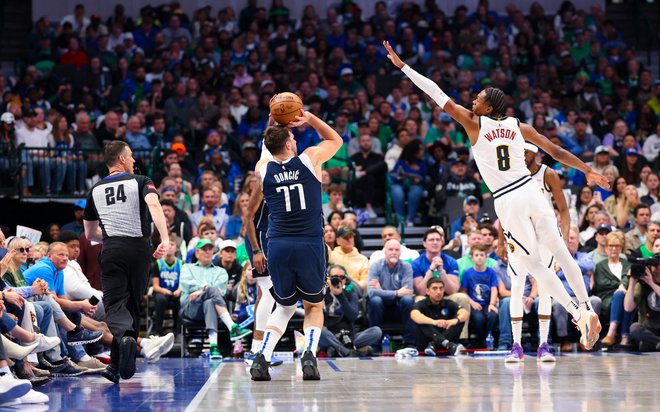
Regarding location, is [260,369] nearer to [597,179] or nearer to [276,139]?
[276,139]

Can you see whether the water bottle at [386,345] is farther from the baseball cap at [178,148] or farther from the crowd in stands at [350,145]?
the baseball cap at [178,148]

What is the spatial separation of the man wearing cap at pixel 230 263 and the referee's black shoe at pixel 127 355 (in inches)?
175

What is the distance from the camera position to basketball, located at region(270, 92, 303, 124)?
8.08m

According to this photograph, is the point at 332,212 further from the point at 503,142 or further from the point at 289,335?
the point at 503,142

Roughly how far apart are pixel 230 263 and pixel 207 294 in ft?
2.63

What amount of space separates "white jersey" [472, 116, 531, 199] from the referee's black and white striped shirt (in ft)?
9.82

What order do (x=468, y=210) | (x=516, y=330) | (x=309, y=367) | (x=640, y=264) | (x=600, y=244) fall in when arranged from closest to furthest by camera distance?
(x=309, y=367) < (x=516, y=330) < (x=640, y=264) < (x=600, y=244) < (x=468, y=210)

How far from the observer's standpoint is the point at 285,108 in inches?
318

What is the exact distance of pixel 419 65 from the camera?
2030 cm

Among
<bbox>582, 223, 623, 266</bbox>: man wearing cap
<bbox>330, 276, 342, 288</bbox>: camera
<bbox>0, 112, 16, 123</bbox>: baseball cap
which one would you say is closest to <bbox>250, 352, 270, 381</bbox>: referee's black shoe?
<bbox>330, 276, 342, 288</bbox>: camera

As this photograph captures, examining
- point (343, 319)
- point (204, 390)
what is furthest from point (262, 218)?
point (343, 319)

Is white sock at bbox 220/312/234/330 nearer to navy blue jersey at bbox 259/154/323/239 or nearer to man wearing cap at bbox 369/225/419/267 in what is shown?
man wearing cap at bbox 369/225/419/267

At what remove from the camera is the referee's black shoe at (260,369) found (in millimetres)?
7867

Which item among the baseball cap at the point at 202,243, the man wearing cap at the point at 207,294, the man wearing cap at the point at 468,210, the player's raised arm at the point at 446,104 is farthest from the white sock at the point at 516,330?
the man wearing cap at the point at 468,210
